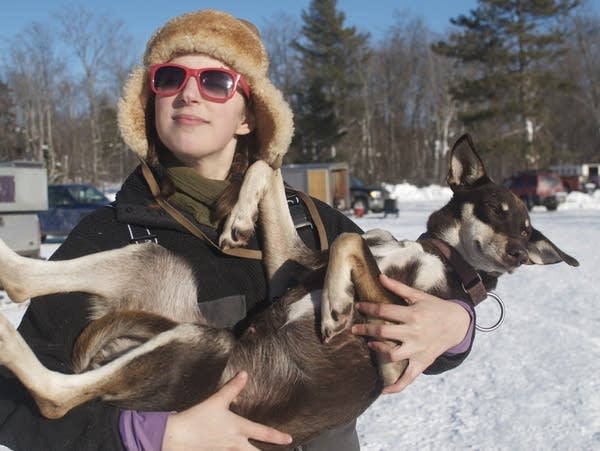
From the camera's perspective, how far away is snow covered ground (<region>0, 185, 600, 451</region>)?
13.7 ft

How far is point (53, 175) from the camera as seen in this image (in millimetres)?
39750

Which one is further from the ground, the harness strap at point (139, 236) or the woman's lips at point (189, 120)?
the woman's lips at point (189, 120)

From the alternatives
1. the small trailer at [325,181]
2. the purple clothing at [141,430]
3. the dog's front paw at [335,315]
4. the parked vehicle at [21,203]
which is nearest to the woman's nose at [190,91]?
the dog's front paw at [335,315]

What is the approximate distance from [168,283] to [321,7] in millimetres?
46281

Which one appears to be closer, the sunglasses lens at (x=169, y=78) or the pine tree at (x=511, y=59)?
the sunglasses lens at (x=169, y=78)

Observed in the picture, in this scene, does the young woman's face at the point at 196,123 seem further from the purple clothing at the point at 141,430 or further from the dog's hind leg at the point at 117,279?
the purple clothing at the point at 141,430

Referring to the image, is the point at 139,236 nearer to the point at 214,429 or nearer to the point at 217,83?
the point at 217,83

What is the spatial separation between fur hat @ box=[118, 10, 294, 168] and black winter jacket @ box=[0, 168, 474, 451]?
0.24 m

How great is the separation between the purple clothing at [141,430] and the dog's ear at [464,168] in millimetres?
1836

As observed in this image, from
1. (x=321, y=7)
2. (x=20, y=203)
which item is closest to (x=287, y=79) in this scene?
(x=321, y=7)

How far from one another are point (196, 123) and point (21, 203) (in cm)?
798

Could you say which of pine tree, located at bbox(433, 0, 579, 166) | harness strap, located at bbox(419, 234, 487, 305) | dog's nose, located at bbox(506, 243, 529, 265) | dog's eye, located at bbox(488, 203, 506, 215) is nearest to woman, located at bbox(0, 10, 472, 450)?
harness strap, located at bbox(419, 234, 487, 305)

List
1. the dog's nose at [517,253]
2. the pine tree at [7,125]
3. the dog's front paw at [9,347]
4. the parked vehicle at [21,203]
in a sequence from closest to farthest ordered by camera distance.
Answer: the dog's front paw at [9,347], the dog's nose at [517,253], the parked vehicle at [21,203], the pine tree at [7,125]

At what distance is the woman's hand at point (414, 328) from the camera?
2.13 metres
